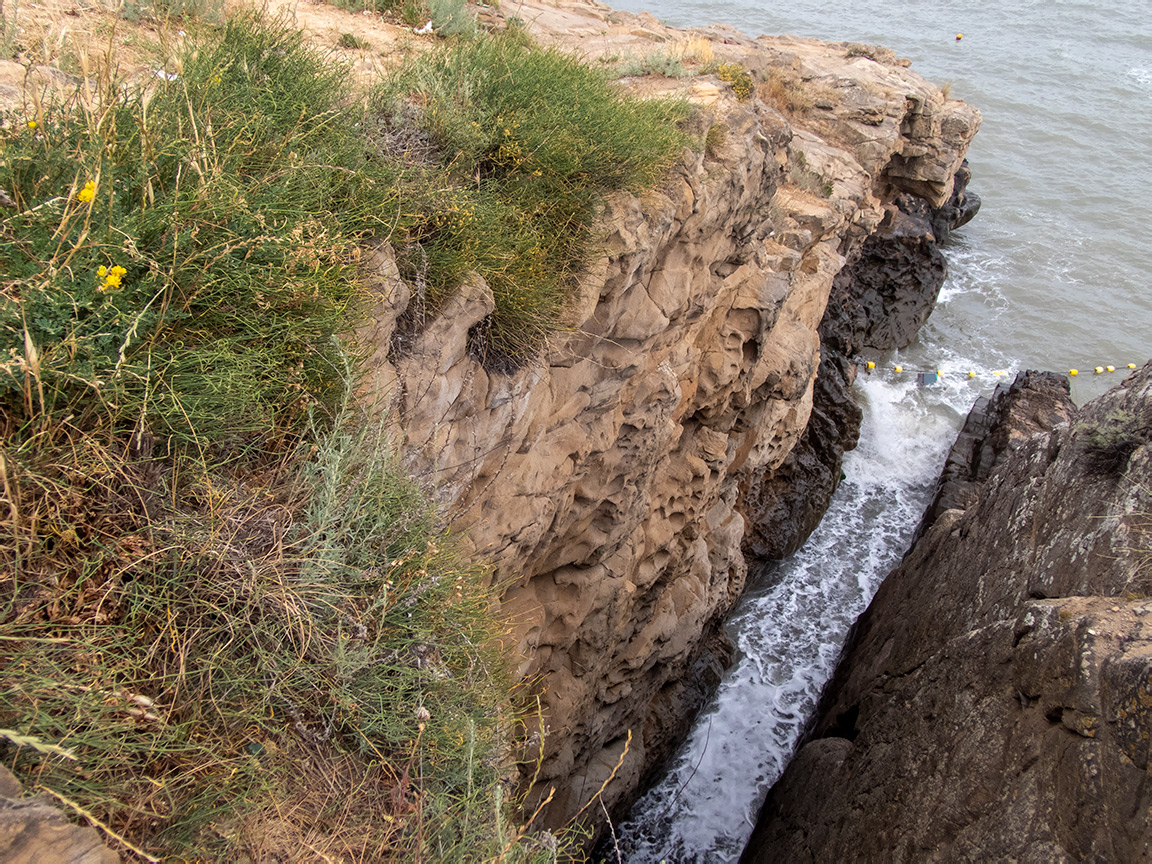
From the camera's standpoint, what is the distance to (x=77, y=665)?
76.5 inches

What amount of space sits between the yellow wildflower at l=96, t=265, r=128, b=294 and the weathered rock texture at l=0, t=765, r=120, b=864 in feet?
4.51

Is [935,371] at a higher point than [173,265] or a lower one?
lower

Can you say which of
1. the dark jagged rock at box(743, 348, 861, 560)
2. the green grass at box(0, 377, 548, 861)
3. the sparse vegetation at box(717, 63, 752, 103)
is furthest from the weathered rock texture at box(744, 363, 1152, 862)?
the sparse vegetation at box(717, 63, 752, 103)

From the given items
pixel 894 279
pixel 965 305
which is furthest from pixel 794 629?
pixel 965 305

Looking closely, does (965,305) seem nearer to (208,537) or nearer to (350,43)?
(350,43)

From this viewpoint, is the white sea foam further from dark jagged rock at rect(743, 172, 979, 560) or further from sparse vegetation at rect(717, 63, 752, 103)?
sparse vegetation at rect(717, 63, 752, 103)

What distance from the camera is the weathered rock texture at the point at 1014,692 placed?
3.71 meters

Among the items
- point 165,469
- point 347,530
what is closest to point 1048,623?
point 347,530

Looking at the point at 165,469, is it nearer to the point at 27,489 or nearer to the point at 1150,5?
the point at 27,489

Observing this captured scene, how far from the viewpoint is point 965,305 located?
17.1 metres

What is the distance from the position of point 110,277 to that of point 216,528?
2.81 feet

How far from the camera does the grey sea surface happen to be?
869cm

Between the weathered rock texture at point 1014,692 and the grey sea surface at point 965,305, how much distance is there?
148 cm

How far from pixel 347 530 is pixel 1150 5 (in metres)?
46.0
